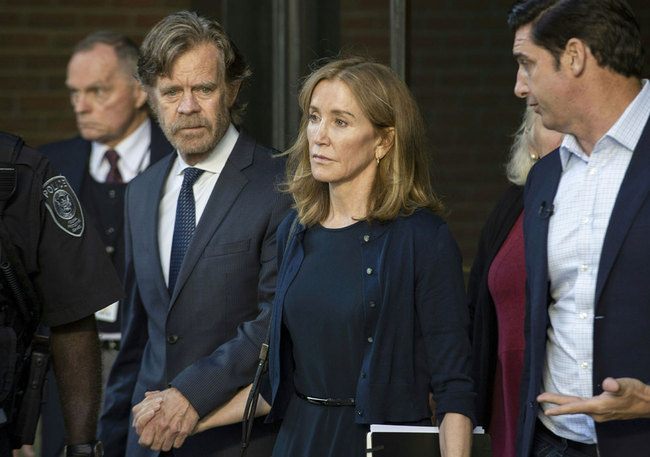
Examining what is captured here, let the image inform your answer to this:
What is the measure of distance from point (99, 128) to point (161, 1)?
1069 mm

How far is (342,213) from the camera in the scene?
10.2 feet

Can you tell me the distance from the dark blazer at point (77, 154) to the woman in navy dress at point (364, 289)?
2.15m

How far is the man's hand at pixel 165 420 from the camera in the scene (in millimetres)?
3217

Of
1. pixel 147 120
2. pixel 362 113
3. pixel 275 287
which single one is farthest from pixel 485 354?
pixel 147 120

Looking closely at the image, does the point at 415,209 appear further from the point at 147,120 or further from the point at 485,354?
the point at 147,120

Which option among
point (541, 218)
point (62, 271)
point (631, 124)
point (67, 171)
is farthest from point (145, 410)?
point (67, 171)

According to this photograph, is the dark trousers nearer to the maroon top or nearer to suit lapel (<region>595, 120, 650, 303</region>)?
suit lapel (<region>595, 120, 650, 303</region>)

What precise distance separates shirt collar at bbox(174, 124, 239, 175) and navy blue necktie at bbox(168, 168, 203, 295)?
1.2 inches

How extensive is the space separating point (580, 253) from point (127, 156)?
3073 millimetres

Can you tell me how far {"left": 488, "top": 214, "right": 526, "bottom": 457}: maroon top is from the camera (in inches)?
138

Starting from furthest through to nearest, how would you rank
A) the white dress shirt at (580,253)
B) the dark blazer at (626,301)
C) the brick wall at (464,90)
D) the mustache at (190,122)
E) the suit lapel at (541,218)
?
1. the brick wall at (464,90)
2. the mustache at (190,122)
3. the suit lapel at (541,218)
4. the white dress shirt at (580,253)
5. the dark blazer at (626,301)

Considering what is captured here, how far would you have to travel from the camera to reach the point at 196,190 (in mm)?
3604

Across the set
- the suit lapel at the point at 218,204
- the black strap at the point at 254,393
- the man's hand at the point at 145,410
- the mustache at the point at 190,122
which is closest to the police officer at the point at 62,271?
the man's hand at the point at 145,410

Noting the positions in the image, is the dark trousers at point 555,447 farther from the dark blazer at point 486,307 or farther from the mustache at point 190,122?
the mustache at point 190,122
